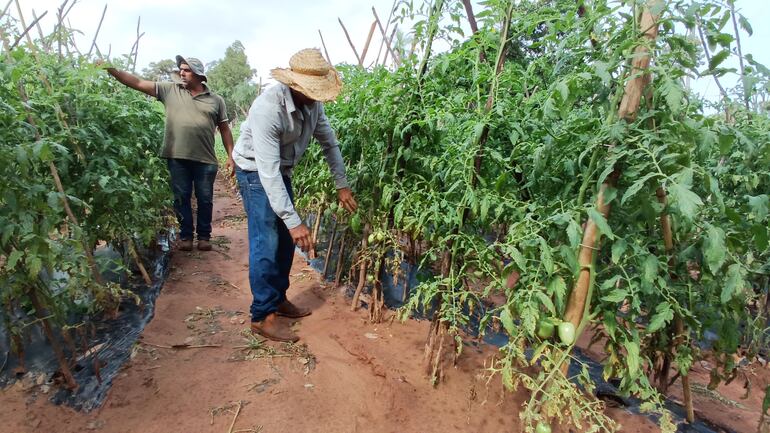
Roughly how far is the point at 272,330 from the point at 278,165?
40.1 inches

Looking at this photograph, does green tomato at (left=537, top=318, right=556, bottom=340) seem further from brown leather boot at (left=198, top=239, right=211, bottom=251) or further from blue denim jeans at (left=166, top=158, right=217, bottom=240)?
brown leather boot at (left=198, top=239, right=211, bottom=251)

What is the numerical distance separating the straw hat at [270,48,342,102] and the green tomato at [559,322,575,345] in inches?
61.3

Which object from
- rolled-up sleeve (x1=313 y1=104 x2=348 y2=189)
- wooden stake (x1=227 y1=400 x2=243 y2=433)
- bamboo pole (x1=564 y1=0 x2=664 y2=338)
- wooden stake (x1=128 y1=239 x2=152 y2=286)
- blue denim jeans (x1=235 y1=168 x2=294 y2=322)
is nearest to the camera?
bamboo pole (x1=564 y1=0 x2=664 y2=338)

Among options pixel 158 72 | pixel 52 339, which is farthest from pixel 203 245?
pixel 158 72

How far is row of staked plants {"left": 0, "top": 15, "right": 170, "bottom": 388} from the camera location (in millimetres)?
1630

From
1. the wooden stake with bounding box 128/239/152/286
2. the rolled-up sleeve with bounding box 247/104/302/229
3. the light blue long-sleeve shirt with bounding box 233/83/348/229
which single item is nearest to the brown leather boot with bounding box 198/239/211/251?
the wooden stake with bounding box 128/239/152/286

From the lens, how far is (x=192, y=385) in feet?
6.74

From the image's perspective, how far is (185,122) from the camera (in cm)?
362

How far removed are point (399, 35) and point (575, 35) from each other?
1.01 meters

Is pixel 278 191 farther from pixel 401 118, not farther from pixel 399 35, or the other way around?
pixel 399 35

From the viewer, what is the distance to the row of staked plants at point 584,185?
1271 mm

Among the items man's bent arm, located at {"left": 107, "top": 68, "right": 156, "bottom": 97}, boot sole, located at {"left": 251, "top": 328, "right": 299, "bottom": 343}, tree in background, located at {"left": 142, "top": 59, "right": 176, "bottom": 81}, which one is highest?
tree in background, located at {"left": 142, "top": 59, "right": 176, "bottom": 81}

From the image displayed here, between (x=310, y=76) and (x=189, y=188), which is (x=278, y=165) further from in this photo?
(x=189, y=188)

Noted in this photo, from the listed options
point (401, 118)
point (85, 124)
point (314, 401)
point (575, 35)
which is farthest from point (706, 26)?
point (85, 124)
